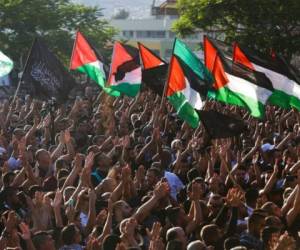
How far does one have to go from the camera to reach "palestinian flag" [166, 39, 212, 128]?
33.6 ft

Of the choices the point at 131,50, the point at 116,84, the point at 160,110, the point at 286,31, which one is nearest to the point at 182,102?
the point at 160,110

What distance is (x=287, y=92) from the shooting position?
432 inches

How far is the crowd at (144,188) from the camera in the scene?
5.99 metres

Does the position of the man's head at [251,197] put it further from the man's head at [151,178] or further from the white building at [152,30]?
the white building at [152,30]

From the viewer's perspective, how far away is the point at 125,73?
12.5m

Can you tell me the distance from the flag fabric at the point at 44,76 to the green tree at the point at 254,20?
1370 centimetres

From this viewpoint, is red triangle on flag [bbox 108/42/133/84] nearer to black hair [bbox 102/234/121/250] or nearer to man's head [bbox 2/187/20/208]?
man's head [bbox 2/187/20/208]

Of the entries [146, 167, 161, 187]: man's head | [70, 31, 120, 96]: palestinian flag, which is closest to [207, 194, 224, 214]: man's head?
[146, 167, 161, 187]: man's head

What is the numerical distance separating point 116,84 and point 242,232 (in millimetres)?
6139

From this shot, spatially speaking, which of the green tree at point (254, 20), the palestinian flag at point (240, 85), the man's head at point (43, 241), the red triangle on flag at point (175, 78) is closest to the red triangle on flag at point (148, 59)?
the palestinian flag at point (240, 85)

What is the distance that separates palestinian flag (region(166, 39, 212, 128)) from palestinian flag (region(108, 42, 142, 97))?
1586 mm

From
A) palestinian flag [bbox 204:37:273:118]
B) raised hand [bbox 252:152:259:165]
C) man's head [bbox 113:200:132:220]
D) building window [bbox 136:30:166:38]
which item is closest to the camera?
man's head [bbox 113:200:132:220]

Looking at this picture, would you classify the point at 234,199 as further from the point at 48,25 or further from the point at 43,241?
the point at 48,25

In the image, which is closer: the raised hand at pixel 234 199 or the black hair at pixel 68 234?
the black hair at pixel 68 234
